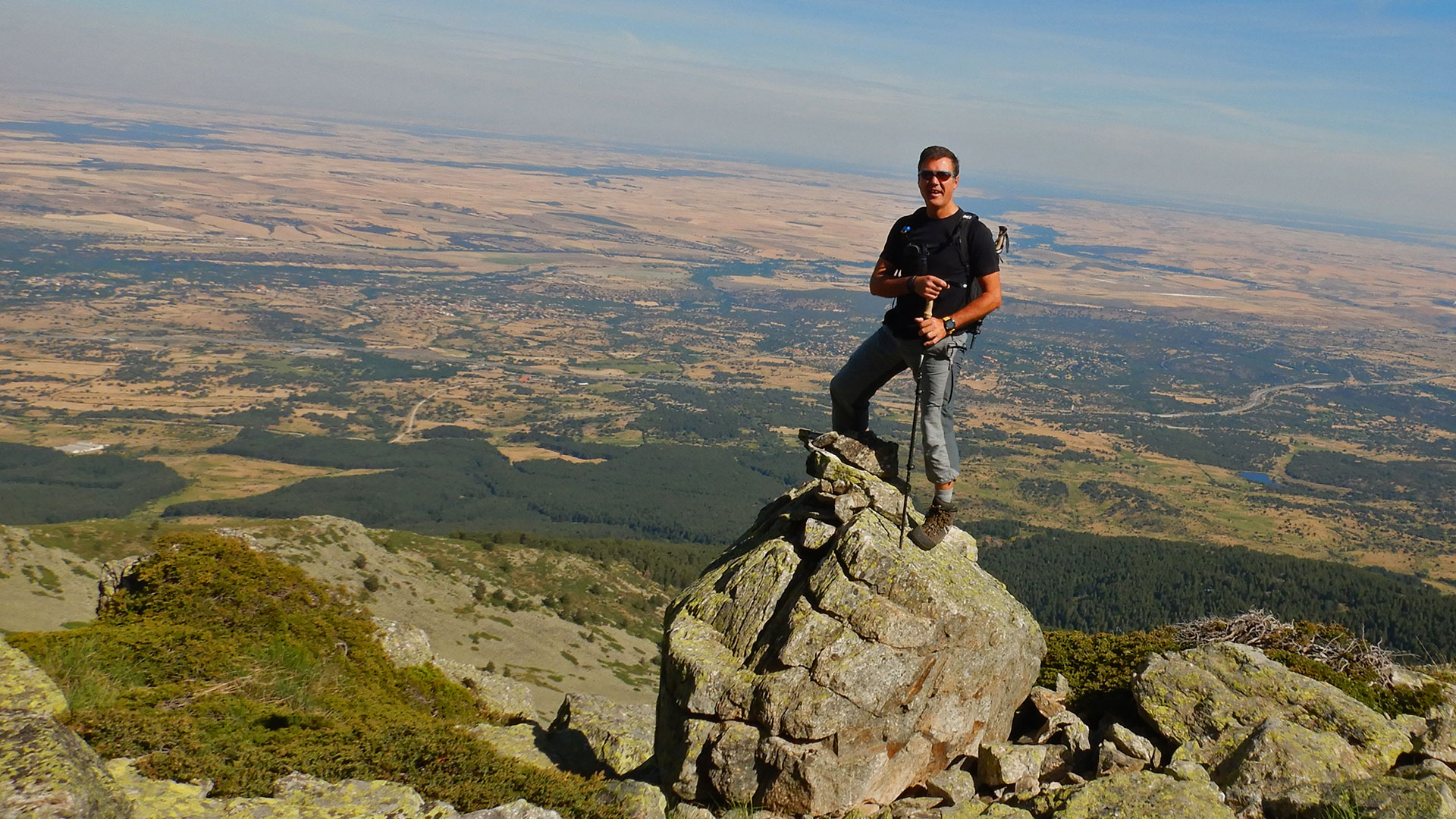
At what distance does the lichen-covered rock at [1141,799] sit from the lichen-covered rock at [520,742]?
8.78m

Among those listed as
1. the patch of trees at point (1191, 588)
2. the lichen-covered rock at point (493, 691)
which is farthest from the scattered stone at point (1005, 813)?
the patch of trees at point (1191, 588)

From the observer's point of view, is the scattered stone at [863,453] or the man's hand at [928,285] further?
the scattered stone at [863,453]

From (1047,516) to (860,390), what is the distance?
549 ft

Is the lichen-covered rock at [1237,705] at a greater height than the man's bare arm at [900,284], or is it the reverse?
the man's bare arm at [900,284]

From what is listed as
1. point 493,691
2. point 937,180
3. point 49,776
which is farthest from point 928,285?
point 493,691

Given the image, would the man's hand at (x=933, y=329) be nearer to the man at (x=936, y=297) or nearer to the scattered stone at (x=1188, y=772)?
the man at (x=936, y=297)

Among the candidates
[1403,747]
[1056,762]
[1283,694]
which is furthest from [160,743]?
[1403,747]

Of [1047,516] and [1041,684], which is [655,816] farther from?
[1047,516]

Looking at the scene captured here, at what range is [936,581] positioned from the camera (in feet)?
45.7

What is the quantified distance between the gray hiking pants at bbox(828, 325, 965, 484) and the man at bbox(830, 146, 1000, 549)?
2cm

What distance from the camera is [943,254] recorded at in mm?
12648

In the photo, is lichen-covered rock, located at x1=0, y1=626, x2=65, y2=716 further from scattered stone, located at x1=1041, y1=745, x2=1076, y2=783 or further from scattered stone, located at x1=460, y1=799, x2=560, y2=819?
scattered stone, located at x1=1041, y1=745, x2=1076, y2=783

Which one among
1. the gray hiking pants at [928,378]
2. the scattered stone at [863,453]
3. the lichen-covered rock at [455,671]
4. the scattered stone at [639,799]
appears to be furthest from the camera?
the lichen-covered rock at [455,671]

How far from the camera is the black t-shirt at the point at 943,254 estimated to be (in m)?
12.6
